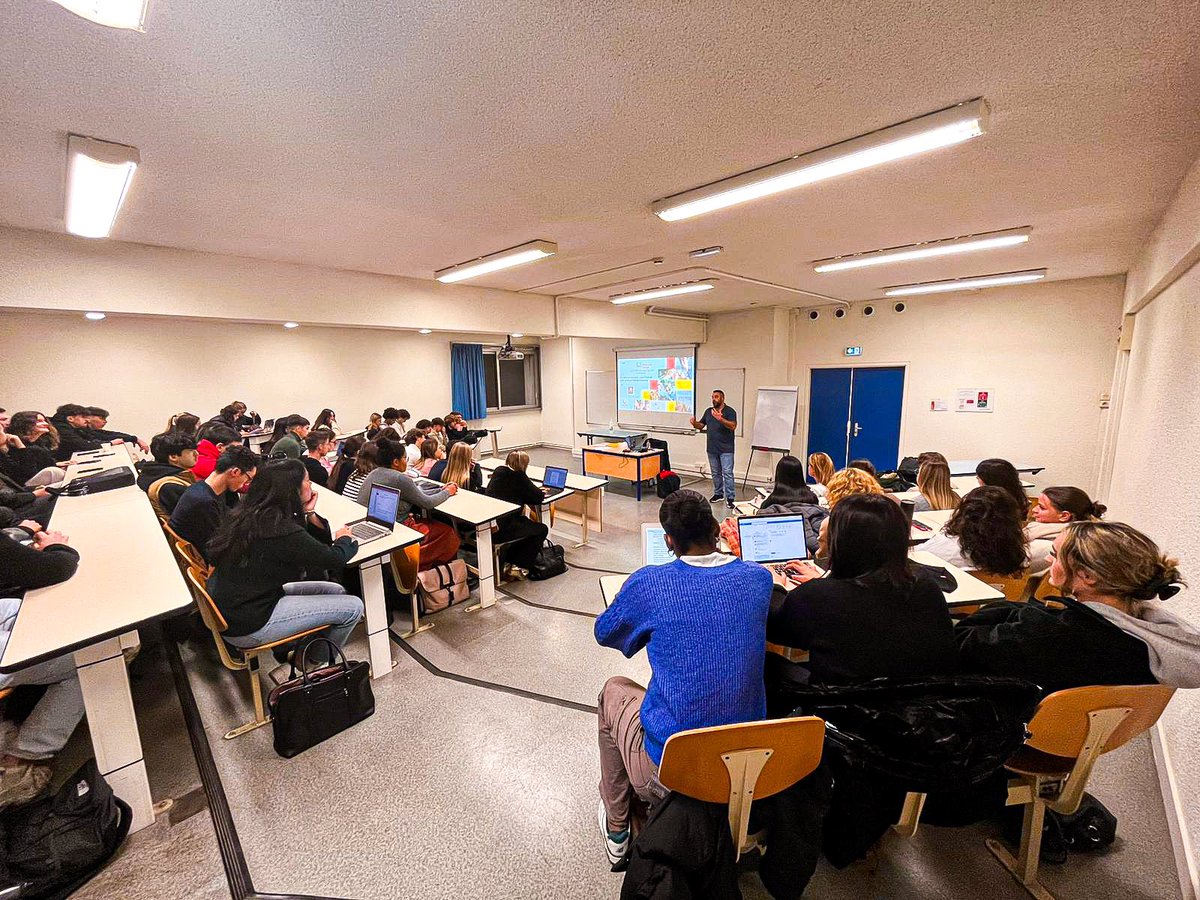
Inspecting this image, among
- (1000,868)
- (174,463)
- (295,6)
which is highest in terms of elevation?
(295,6)

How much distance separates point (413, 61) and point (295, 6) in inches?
12.5

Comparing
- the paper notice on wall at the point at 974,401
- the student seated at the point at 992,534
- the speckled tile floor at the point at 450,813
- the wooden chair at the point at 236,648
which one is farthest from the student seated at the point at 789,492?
the paper notice on wall at the point at 974,401

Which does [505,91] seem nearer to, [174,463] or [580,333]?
[174,463]

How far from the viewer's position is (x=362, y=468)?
156 inches

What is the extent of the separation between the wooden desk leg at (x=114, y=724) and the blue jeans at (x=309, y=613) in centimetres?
44

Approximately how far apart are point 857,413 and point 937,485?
13.0 ft

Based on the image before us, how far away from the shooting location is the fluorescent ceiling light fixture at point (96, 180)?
1.94 m

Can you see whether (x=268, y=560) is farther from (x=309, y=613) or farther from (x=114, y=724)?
(x=114, y=724)

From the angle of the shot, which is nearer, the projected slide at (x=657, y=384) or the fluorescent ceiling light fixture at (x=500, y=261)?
the fluorescent ceiling light fixture at (x=500, y=261)

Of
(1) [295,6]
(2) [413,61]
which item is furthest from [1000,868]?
(1) [295,6]

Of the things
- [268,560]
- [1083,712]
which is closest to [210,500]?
[268,560]

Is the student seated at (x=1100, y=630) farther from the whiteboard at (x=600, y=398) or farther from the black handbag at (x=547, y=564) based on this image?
the whiteboard at (x=600, y=398)

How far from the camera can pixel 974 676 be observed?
130 centimetres

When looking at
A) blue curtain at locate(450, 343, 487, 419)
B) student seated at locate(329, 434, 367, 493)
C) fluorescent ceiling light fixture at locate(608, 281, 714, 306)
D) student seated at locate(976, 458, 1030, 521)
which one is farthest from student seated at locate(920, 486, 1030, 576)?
blue curtain at locate(450, 343, 487, 419)
